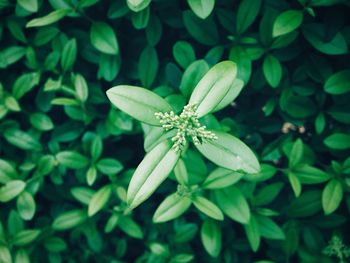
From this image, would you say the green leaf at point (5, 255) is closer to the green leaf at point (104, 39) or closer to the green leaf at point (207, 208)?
the green leaf at point (207, 208)

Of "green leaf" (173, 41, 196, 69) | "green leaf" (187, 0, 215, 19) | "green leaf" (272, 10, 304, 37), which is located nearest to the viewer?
"green leaf" (187, 0, 215, 19)

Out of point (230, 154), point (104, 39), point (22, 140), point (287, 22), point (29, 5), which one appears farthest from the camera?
point (22, 140)

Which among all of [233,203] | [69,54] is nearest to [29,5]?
[69,54]

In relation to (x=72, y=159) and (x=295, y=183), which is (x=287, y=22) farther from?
(x=72, y=159)

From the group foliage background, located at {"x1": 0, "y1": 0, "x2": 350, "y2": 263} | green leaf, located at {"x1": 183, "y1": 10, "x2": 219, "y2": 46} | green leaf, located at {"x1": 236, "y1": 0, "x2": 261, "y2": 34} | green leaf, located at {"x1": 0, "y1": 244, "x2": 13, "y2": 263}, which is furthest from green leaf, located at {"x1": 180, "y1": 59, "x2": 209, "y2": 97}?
green leaf, located at {"x1": 0, "y1": 244, "x2": 13, "y2": 263}

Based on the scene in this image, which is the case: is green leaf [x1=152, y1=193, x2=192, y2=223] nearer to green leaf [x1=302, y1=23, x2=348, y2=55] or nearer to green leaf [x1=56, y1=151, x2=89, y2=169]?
green leaf [x1=56, y1=151, x2=89, y2=169]

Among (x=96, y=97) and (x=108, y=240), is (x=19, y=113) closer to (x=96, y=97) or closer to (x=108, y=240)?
(x=96, y=97)

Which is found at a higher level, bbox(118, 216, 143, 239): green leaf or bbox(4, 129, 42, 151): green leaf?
bbox(4, 129, 42, 151): green leaf
